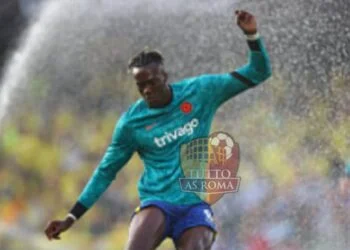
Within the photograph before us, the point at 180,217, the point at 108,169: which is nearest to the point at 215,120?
the point at 108,169

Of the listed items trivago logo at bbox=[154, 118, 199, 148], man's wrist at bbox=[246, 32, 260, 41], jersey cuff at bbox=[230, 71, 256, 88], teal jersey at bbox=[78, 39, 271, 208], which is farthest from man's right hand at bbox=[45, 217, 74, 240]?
man's wrist at bbox=[246, 32, 260, 41]

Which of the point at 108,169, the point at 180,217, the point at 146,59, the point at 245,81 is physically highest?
the point at 146,59

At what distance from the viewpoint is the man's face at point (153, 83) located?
16.3 feet

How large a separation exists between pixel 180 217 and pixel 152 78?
0.66 meters

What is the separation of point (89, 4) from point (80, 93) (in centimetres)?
92

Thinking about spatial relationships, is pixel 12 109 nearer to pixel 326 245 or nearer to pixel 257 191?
pixel 257 191

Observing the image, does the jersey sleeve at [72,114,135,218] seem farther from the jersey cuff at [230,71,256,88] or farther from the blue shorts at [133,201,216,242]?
the jersey cuff at [230,71,256,88]

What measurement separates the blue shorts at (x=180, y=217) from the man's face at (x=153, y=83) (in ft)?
1.58

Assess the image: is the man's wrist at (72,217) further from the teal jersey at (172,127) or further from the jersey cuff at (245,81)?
the jersey cuff at (245,81)

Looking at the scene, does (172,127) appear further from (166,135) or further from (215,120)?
(215,120)

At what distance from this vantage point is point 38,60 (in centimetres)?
855

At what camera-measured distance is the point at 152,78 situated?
16.3 ft

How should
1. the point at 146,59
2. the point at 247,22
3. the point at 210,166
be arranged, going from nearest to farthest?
the point at 247,22, the point at 146,59, the point at 210,166

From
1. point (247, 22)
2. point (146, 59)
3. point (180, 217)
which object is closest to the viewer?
point (247, 22)
